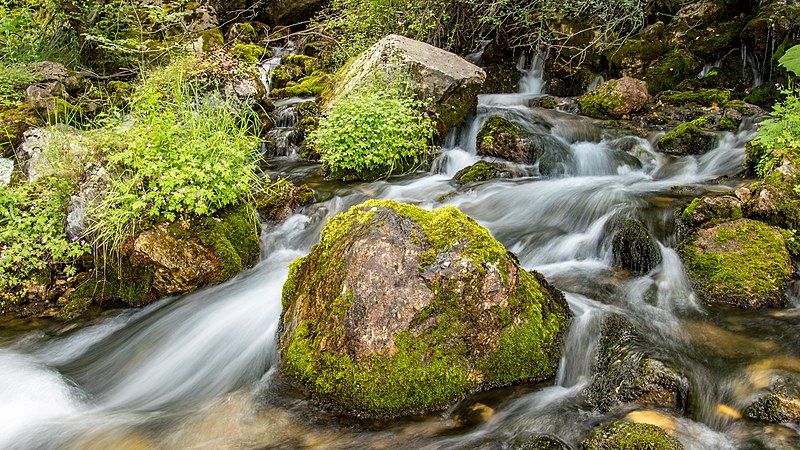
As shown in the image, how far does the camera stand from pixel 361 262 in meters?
3.58

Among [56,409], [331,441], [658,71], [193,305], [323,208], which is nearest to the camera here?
[331,441]

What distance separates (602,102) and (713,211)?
548 centimetres

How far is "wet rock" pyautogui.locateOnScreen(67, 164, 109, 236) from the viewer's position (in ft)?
17.5

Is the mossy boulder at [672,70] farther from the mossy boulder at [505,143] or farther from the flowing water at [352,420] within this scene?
the mossy boulder at [505,143]

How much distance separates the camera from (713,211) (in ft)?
17.1

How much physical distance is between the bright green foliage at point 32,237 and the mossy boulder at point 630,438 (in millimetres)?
5117

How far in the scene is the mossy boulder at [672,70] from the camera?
34.9 feet

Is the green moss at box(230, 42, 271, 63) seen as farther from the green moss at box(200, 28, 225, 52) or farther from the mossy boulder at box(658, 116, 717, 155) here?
the mossy boulder at box(658, 116, 717, 155)

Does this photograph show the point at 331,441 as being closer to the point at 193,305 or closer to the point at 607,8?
the point at 193,305

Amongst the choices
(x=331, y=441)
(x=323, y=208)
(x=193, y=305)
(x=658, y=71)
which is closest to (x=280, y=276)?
(x=193, y=305)

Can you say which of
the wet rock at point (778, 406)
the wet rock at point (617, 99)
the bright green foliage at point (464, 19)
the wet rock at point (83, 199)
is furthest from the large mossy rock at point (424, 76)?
the wet rock at point (778, 406)

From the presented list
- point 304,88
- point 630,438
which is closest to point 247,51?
point 304,88

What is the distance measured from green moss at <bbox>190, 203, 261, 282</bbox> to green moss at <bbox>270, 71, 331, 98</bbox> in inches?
259

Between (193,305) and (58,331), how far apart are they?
131 centimetres
